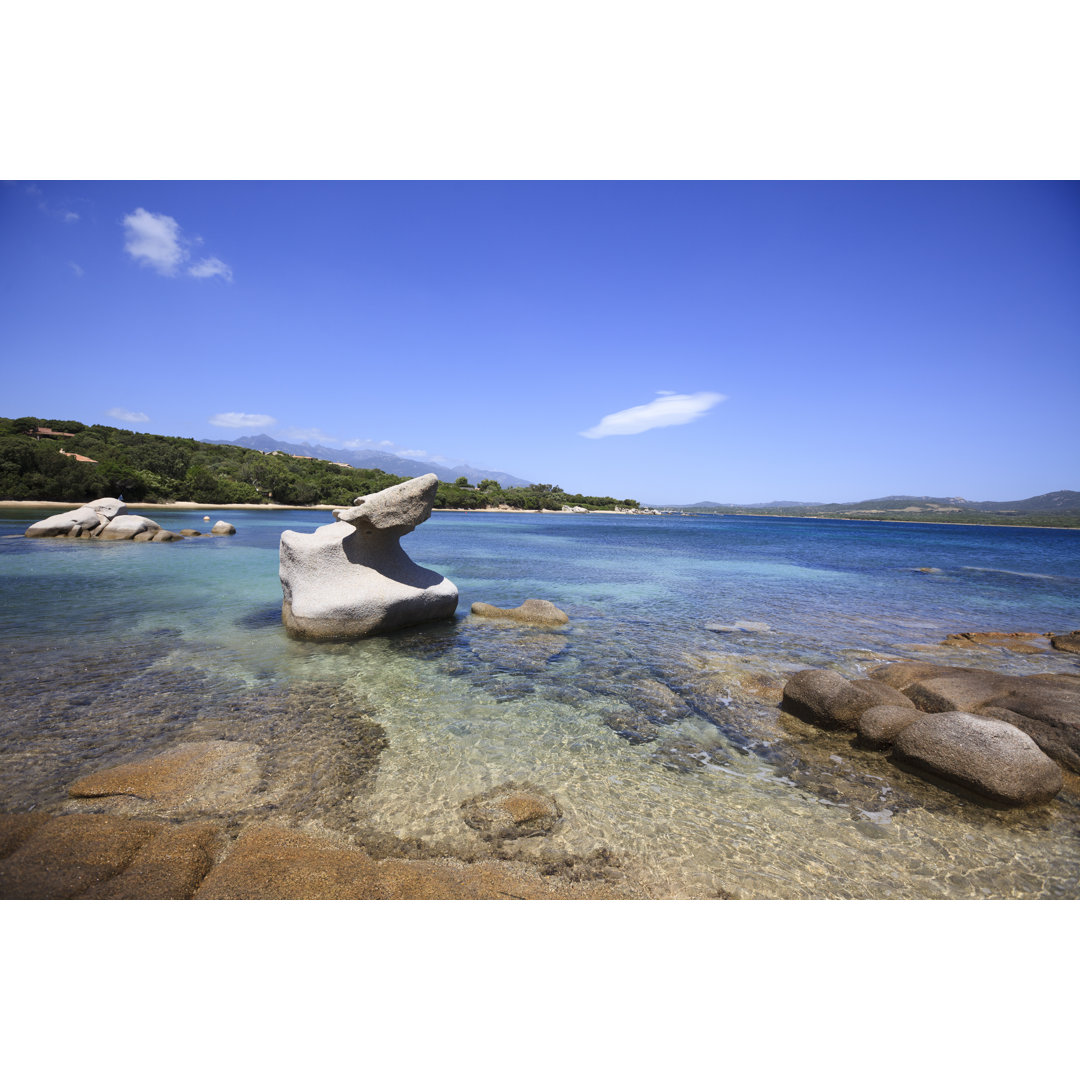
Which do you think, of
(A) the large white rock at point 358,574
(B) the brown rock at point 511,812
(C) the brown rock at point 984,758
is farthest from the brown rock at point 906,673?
(A) the large white rock at point 358,574

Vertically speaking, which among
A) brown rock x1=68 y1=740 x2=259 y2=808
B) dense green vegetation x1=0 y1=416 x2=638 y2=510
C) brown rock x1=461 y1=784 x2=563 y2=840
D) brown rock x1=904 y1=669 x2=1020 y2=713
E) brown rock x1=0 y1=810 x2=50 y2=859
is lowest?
brown rock x1=461 y1=784 x2=563 y2=840

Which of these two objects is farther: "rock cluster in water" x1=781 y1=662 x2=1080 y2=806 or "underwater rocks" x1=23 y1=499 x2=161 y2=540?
"underwater rocks" x1=23 y1=499 x2=161 y2=540

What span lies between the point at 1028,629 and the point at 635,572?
11.7 metres

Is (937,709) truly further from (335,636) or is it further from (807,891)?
(335,636)

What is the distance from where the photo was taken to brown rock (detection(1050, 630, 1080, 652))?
11.0 metres

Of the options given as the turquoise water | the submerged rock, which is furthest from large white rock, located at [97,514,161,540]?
the submerged rock

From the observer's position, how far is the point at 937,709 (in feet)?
21.0

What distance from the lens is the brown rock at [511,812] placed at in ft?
13.1

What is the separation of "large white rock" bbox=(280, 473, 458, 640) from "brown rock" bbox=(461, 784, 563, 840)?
217 inches

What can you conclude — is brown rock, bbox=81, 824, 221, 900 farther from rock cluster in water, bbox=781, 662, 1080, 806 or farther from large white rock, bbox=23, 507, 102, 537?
large white rock, bbox=23, 507, 102, 537

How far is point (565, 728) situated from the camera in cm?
596

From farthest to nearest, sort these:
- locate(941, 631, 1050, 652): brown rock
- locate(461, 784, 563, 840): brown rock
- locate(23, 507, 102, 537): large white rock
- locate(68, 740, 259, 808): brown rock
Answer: locate(23, 507, 102, 537): large white rock < locate(941, 631, 1050, 652): brown rock < locate(68, 740, 259, 808): brown rock < locate(461, 784, 563, 840): brown rock

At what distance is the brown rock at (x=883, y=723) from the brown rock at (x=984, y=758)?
0.34 metres

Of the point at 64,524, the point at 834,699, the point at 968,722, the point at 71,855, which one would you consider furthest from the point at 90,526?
the point at 968,722
